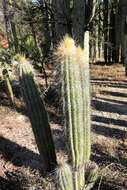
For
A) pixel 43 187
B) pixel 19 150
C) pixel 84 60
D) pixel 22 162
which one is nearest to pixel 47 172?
pixel 43 187

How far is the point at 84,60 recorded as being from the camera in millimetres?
3588

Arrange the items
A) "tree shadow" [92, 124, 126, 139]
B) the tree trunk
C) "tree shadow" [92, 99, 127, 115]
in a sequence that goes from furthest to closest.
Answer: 1. "tree shadow" [92, 99, 127, 115]
2. the tree trunk
3. "tree shadow" [92, 124, 126, 139]

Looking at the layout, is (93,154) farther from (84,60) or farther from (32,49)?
(32,49)

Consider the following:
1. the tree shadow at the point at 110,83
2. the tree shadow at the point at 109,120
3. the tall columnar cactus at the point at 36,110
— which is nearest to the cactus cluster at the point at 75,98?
the tall columnar cactus at the point at 36,110

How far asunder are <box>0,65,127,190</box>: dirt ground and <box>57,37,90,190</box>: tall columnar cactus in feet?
1.96

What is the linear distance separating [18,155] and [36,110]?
1881 millimetres

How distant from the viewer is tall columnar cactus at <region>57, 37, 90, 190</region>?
11.2 feet

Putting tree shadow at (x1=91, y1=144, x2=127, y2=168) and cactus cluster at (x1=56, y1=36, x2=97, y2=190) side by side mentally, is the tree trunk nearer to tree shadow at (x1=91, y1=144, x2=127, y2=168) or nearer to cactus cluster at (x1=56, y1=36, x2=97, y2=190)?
tree shadow at (x1=91, y1=144, x2=127, y2=168)

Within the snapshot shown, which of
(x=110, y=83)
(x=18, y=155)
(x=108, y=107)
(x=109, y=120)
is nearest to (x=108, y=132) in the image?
(x=109, y=120)

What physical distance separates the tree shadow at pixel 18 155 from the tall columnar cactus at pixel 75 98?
6.04ft

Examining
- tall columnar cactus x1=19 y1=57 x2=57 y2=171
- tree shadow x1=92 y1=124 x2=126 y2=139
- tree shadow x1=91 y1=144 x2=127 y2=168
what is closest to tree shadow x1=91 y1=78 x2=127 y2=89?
tree shadow x1=92 y1=124 x2=126 y2=139

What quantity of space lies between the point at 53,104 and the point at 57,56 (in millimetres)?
4925

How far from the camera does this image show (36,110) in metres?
4.16

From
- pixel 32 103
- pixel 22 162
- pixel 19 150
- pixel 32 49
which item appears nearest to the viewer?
pixel 32 103
